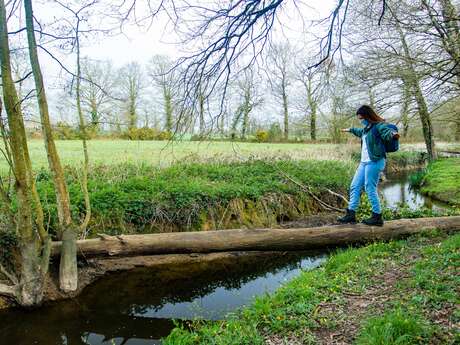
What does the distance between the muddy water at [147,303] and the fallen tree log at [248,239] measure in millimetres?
594

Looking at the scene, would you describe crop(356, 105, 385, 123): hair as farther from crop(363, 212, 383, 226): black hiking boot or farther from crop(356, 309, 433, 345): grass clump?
crop(356, 309, 433, 345): grass clump

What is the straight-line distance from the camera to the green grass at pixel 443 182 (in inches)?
507

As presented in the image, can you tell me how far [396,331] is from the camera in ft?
10.3

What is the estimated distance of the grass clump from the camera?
3.02 meters

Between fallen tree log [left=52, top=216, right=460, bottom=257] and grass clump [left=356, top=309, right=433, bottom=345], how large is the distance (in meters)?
3.02

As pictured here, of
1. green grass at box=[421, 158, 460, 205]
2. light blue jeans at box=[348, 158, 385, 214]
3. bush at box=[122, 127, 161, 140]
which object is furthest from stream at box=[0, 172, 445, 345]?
bush at box=[122, 127, 161, 140]

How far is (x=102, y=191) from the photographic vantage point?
24.4ft

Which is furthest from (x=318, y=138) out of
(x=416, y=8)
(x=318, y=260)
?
(x=318, y=260)

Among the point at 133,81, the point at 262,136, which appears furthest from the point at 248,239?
the point at 133,81

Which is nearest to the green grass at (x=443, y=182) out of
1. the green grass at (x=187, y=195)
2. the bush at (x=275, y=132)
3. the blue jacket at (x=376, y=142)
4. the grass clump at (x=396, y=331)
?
the green grass at (x=187, y=195)

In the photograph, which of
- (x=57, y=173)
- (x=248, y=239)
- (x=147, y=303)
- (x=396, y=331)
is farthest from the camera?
(x=248, y=239)

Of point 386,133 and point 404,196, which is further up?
point 386,133

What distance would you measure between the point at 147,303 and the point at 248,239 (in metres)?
2.01

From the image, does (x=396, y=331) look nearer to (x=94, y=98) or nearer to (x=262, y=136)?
(x=94, y=98)
